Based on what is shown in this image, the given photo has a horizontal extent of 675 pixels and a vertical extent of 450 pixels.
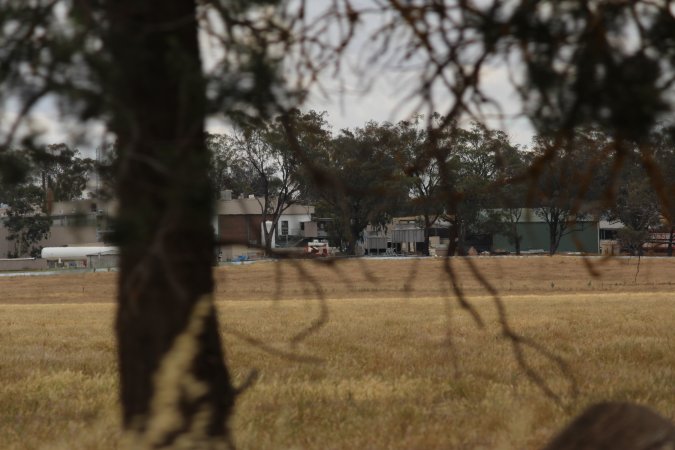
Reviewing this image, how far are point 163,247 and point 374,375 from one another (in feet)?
14.8

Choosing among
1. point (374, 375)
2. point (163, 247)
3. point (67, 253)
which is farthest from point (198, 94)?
point (67, 253)

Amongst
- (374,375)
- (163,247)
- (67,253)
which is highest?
(163,247)

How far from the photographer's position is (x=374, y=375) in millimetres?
7988

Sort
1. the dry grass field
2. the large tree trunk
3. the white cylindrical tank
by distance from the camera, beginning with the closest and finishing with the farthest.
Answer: the large tree trunk < the dry grass field < the white cylindrical tank

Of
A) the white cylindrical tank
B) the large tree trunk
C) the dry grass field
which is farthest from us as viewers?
the white cylindrical tank

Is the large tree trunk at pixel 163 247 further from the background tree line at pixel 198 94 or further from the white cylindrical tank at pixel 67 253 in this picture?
the white cylindrical tank at pixel 67 253

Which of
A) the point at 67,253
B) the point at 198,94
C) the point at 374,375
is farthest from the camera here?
the point at 67,253

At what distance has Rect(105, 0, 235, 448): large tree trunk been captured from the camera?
3549mm

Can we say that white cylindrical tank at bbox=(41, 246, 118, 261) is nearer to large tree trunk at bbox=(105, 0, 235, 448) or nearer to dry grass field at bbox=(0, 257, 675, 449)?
dry grass field at bbox=(0, 257, 675, 449)

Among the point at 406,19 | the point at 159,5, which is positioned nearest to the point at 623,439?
the point at 406,19

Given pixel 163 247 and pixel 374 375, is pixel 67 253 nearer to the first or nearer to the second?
pixel 374 375

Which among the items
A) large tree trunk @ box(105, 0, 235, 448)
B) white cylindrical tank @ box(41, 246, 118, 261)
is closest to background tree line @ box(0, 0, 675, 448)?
large tree trunk @ box(105, 0, 235, 448)

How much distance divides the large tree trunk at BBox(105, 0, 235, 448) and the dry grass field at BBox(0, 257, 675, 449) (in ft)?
1.29

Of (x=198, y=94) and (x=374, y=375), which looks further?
(x=374, y=375)
